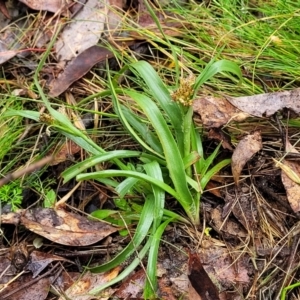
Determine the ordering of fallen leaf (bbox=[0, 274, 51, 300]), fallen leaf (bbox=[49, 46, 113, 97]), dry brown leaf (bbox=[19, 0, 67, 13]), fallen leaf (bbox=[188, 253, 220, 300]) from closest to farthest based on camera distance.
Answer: fallen leaf (bbox=[188, 253, 220, 300]), fallen leaf (bbox=[0, 274, 51, 300]), fallen leaf (bbox=[49, 46, 113, 97]), dry brown leaf (bbox=[19, 0, 67, 13])

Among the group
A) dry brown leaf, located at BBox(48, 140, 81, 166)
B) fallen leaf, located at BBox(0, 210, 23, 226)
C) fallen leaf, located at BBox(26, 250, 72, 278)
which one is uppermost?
dry brown leaf, located at BBox(48, 140, 81, 166)

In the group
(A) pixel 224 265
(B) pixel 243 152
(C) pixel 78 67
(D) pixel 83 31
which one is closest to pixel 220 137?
(B) pixel 243 152

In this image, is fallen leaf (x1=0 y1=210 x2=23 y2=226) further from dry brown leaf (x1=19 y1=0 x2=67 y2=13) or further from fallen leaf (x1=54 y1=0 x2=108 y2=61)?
dry brown leaf (x1=19 y1=0 x2=67 y2=13)

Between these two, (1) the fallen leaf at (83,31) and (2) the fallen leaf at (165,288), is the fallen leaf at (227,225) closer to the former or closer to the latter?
(2) the fallen leaf at (165,288)

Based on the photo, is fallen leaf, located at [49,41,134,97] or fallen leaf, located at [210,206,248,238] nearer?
fallen leaf, located at [210,206,248,238]

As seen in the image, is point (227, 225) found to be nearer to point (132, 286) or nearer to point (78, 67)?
point (132, 286)

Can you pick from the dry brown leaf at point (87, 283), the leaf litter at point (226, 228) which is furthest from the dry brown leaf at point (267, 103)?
the dry brown leaf at point (87, 283)

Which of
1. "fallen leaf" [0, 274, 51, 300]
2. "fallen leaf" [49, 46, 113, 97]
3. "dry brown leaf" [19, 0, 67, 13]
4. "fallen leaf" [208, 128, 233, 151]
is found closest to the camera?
"fallen leaf" [0, 274, 51, 300]

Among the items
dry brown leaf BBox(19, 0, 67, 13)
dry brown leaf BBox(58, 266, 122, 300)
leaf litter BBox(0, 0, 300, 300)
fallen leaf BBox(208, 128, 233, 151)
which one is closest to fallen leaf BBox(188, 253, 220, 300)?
leaf litter BBox(0, 0, 300, 300)

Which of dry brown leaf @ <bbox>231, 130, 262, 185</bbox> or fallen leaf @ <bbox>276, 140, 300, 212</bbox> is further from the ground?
dry brown leaf @ <bbox>231, 130, 262, 185</bbox>
